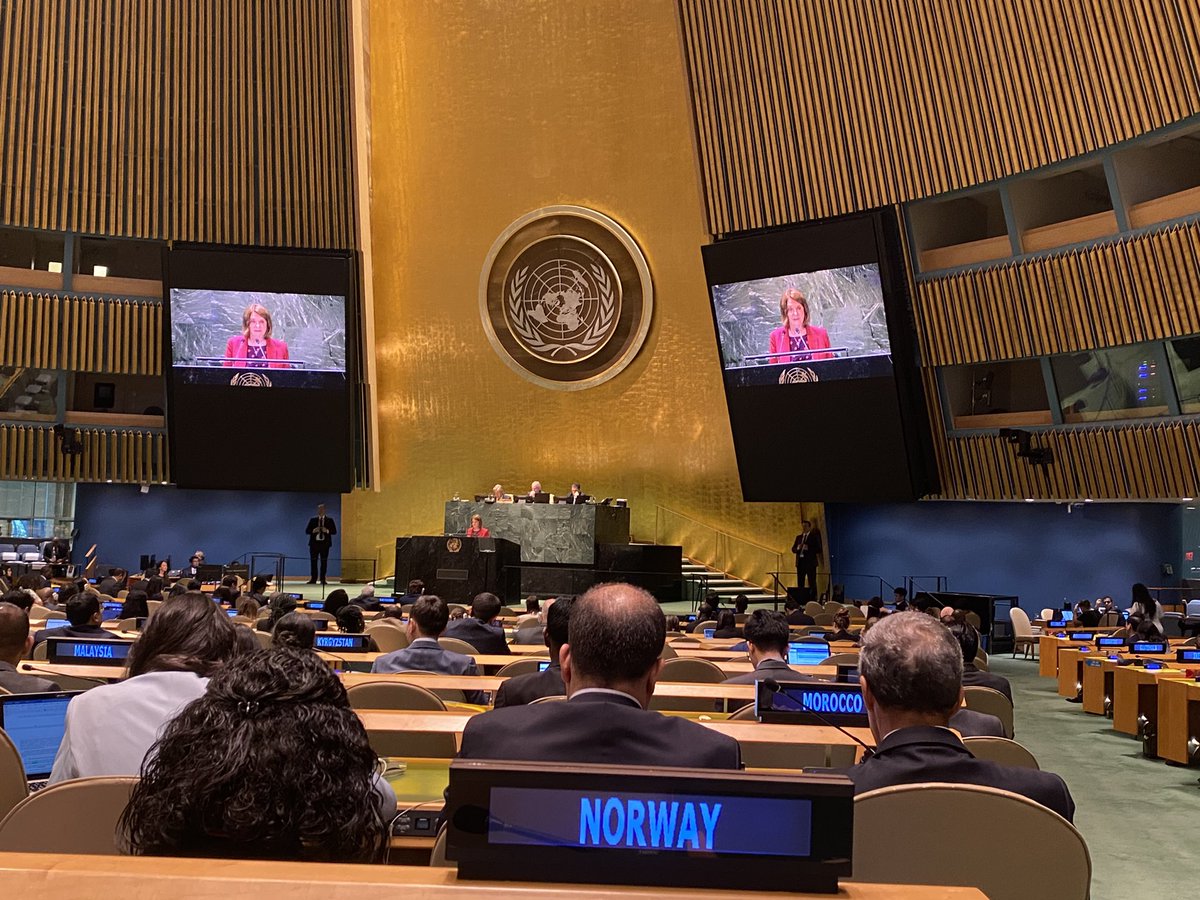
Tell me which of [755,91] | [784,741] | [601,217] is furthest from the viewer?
[601,217]

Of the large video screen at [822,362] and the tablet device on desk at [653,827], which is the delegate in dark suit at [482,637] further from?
the large video screen at [822,362]

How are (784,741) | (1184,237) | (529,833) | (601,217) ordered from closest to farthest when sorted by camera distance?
(529,833), (784,741), (1184,237), (601,217)

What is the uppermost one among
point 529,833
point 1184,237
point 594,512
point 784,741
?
point 1184,237

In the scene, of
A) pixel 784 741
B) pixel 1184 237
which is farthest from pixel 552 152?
pixel 784 741

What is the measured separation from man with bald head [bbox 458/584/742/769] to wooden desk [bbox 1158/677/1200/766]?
6.58 m

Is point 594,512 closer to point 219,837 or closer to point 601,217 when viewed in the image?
point 601,217

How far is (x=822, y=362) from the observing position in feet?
53.6

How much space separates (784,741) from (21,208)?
19.0 m

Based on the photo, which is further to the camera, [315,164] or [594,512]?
[315,164]

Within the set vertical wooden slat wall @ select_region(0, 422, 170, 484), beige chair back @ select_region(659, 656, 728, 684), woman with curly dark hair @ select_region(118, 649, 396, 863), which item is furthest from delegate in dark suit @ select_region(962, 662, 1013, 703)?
vertical wooden slat wall @ select_region(0, 422, 170, 484)

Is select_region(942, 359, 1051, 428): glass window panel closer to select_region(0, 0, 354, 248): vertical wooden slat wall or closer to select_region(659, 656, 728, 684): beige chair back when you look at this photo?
select_region(0, 0, 354, 248): vertical wooden slat wall

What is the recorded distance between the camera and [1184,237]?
13.1 m

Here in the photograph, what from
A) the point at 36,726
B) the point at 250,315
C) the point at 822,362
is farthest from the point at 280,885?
the point at 250,315

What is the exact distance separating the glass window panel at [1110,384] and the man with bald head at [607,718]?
45.0 feet
